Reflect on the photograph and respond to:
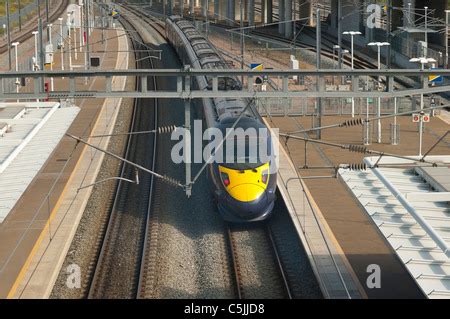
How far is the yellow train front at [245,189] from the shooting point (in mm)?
25625

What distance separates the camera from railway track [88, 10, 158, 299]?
878 inches

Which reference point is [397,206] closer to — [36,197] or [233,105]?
[233,105]

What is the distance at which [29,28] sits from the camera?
89.9m

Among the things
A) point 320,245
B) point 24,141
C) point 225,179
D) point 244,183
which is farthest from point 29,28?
point 320,245

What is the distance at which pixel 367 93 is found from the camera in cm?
2227

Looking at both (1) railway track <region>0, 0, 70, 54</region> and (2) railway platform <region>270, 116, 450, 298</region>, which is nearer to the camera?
(2) railway platform <region>270, 116, 450, 298</region>

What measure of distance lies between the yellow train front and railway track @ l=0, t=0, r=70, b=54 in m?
47.6

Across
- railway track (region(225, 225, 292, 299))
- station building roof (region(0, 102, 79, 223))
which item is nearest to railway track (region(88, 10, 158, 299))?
railway track (region(225, 225, 292, 299))

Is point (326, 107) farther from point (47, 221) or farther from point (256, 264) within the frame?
point (256, 264)

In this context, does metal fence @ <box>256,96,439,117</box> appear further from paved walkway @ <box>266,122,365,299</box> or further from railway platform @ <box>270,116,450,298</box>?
paved walkway @ <box>266,122,365,299</box>

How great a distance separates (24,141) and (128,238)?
4704 millimetres
